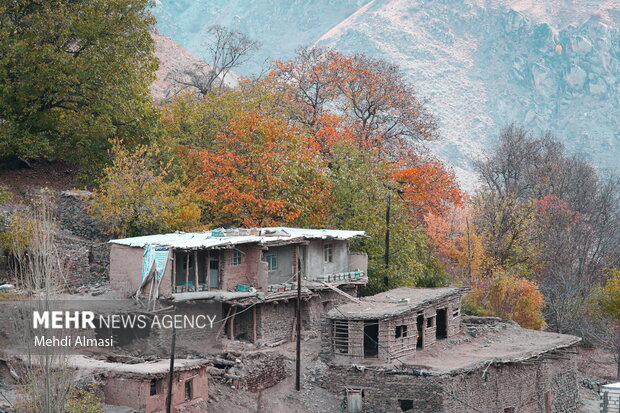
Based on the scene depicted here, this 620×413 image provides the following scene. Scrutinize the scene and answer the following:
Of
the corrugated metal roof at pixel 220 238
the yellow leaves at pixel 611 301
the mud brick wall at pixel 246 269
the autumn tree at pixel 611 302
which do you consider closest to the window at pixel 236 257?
the mud brick wall at pixel 246 269

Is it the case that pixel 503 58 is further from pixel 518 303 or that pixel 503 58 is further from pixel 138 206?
pixel 138 206

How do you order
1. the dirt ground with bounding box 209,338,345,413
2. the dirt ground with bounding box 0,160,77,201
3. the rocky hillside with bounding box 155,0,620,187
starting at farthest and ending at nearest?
the rocky hillside with bounding box 155,0,620,187, the dirt ground with bounding box 0,160,77,201, the dirt ground with bounding box 209,338,345,413

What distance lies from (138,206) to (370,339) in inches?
535

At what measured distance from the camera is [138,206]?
40219mm

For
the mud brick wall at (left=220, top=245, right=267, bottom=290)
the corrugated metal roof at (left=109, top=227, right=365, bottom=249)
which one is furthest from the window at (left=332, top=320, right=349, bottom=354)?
the corrugated metal roof at (left=109, top=227, right=365, bottom=249)

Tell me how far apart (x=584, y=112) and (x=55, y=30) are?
124022mm

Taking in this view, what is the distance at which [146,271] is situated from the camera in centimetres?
3344

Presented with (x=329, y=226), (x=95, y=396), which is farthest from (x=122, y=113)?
(x=95, y=396)

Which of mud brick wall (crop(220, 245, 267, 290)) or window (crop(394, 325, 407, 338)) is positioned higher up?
mud brick wall (crop(220, 245, 267, 290))

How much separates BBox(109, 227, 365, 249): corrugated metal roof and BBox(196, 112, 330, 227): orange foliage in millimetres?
3972

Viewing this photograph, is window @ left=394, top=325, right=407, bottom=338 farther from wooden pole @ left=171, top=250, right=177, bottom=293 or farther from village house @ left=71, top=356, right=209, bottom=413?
village house @ left=71, top=356, right=209, bottom=413

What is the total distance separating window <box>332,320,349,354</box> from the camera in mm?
35375

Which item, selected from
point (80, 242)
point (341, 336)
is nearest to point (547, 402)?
point (341, 336)

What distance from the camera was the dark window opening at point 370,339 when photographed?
118ft
